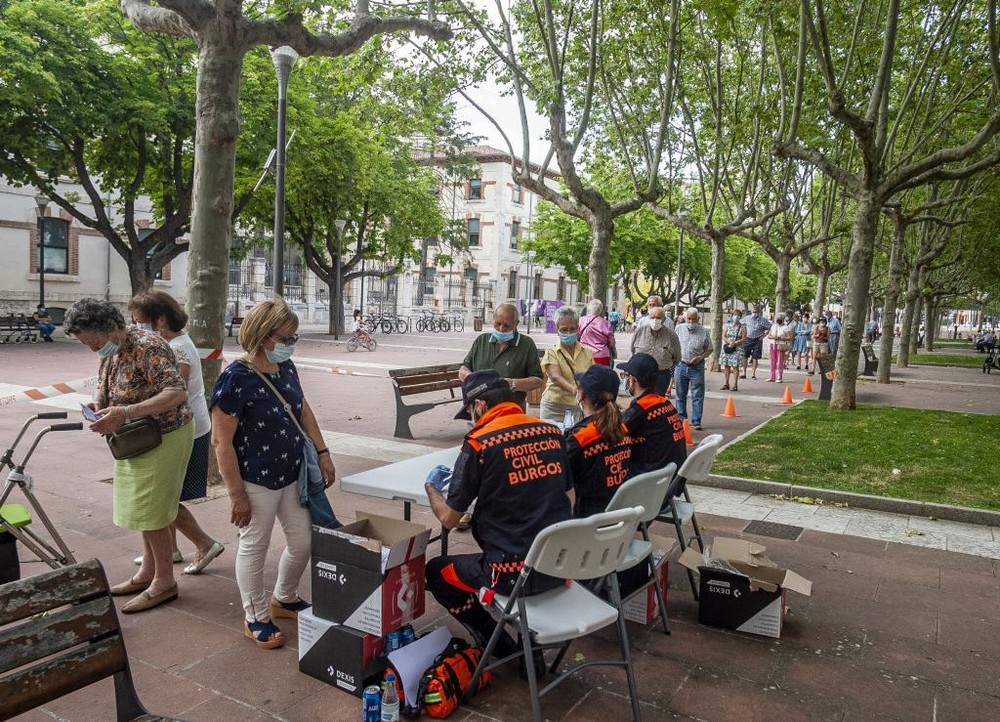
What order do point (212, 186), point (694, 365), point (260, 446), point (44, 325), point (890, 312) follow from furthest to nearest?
point (44, 325) < point (890, 312) < point (694, 365) < point (212, 186) < point (260, 446)

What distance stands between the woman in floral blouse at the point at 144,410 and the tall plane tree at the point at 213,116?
253 cm

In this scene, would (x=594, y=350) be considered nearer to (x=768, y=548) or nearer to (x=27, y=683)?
(x=768, y=548)

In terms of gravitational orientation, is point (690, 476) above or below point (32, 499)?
above

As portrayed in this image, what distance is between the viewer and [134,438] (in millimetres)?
Answer: 4082

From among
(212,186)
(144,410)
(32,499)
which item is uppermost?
(212,186)

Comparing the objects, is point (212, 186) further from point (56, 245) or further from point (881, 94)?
point (56, 245)

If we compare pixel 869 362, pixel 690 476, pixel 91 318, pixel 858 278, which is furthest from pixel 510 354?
pixel 869 362

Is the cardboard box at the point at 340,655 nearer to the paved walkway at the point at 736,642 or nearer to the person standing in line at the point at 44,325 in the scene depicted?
the paved walkway at the point at 736,642

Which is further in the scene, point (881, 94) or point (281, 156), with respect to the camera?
point (881, 94)

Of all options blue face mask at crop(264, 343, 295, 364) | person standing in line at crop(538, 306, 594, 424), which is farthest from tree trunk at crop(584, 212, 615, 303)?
blue face mask at crop(264, 343, 295, 364)

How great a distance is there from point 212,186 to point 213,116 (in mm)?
609

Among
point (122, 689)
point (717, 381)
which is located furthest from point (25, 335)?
point (122, 689)

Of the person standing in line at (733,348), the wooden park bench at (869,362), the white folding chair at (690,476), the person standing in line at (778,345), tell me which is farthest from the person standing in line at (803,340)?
the white folding chair at (690,476)

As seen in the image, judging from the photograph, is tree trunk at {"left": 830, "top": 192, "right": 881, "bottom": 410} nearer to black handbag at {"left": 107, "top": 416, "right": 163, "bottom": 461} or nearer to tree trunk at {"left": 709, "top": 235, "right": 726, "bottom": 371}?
tree trunk at {"left": 709, "top": 235, "right": 726, "bottom": 371}
